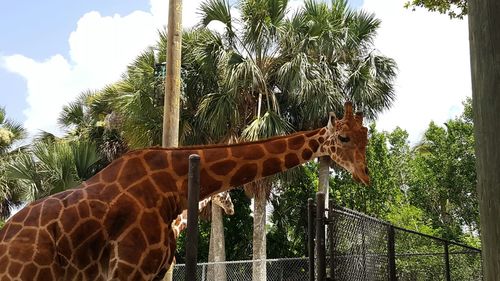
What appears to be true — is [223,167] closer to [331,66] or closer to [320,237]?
[320,237]

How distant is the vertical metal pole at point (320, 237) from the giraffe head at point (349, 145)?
35.1 inches

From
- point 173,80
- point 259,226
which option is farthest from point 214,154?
point 259,226

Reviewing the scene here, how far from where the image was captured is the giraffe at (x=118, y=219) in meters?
5.06

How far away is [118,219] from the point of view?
206 inches

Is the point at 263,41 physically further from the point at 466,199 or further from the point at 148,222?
the point at 466,199

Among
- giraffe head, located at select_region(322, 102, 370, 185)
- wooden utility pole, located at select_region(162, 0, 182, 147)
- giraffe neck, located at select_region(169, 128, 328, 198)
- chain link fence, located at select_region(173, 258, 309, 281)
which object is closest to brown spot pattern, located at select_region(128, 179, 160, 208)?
giraffe neck, located at select_region(169, 128, 328, 198)

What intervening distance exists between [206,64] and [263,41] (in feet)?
5.35

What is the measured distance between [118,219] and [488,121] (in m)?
4.06

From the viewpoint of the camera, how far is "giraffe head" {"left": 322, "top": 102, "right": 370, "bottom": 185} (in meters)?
6.00

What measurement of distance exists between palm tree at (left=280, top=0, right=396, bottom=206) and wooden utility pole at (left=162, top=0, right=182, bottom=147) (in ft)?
20.1

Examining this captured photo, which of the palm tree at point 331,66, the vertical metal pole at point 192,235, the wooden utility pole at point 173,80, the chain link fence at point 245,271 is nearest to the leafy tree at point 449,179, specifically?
the palm tree at point 331,66

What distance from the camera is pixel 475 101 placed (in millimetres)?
1792

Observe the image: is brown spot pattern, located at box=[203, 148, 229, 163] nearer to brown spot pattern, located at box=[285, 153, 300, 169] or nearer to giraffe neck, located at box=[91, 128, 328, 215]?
giraffe neck, located at box=[91, 128, 328, 215]

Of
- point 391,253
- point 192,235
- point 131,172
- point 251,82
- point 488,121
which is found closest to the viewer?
point 488,121
